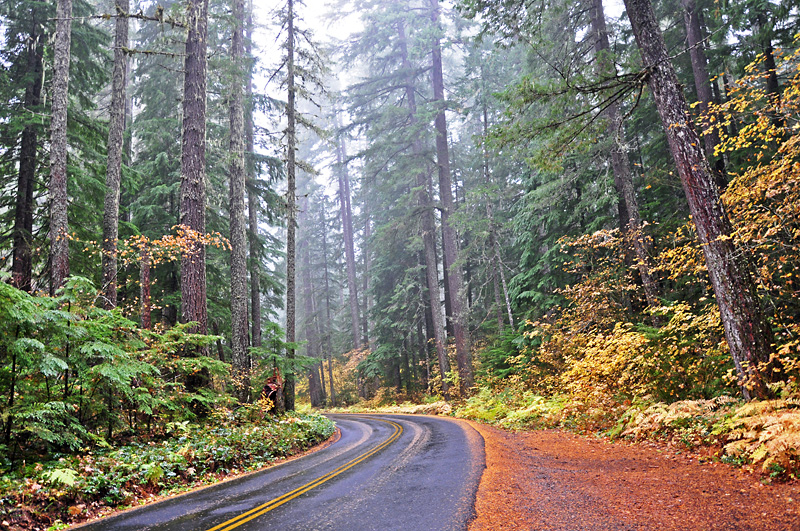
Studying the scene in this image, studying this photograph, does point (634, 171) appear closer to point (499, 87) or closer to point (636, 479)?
point (499, 87)

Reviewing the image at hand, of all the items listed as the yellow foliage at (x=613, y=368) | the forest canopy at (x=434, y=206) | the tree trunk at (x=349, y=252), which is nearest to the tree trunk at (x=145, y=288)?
the forest canopy at (x=434, y=206)

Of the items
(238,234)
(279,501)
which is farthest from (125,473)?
(238,234)

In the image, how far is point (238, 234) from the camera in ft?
57.7

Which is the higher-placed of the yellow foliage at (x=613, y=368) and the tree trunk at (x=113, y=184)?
the tree trunk at (x=113, y=184)

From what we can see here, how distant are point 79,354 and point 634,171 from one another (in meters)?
21.6

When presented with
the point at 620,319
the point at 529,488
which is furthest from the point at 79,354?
the point at 620,319

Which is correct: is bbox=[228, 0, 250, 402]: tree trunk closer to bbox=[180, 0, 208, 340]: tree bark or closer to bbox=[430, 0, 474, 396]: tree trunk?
bbox=[180, 0, 208, 340]: tree bark

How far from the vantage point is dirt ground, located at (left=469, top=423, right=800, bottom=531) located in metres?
4.71

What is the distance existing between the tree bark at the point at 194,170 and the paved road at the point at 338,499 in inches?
210

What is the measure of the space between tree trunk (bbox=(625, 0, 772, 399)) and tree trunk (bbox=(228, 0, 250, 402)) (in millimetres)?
13539

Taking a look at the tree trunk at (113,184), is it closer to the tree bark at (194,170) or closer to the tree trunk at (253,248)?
the tree bark at (194,170)

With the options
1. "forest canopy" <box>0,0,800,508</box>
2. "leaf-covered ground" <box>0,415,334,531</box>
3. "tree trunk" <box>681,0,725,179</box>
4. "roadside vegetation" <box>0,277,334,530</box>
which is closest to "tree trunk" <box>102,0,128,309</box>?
"forest canopy" <box>0,0,800,508</box>

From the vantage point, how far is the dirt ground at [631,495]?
15.5 feet

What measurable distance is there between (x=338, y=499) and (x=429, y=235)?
21.1 m
